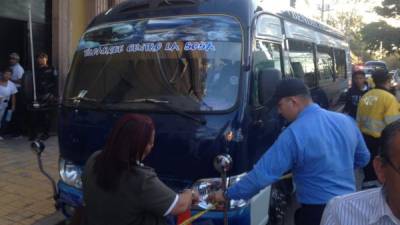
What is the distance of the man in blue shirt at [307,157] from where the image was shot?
2756 millimetres

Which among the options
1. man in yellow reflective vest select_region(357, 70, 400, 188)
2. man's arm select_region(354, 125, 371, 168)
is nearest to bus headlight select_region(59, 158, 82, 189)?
man's arm select_region(354, 125, 371, 168)

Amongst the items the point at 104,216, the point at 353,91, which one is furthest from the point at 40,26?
the point at 104,216

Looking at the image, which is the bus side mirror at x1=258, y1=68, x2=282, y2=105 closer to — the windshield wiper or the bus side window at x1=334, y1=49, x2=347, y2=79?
the windshield wiper

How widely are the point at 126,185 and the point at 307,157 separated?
115 cm

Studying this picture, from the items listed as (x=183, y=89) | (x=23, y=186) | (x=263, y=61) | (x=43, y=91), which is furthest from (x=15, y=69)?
(x=263, y=61)

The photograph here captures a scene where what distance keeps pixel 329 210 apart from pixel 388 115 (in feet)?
12.9

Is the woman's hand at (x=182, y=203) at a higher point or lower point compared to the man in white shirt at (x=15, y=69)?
lower

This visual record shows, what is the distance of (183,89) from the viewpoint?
3.81 meters

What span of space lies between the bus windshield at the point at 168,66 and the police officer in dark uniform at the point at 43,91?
14.9ft

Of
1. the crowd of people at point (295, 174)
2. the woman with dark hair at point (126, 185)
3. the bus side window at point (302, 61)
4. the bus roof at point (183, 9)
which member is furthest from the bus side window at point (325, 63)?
the woman with dark hair at point (126, 185)

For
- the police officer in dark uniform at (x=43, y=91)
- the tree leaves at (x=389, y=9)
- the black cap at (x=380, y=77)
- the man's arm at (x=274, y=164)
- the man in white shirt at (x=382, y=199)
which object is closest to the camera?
the man in white shirt at (x=382, y=199)

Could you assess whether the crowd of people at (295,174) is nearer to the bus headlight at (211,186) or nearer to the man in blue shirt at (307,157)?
the man in blue shirt at (307,157)

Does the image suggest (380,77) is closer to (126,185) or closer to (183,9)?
(183,9)

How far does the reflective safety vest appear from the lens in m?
5.31
